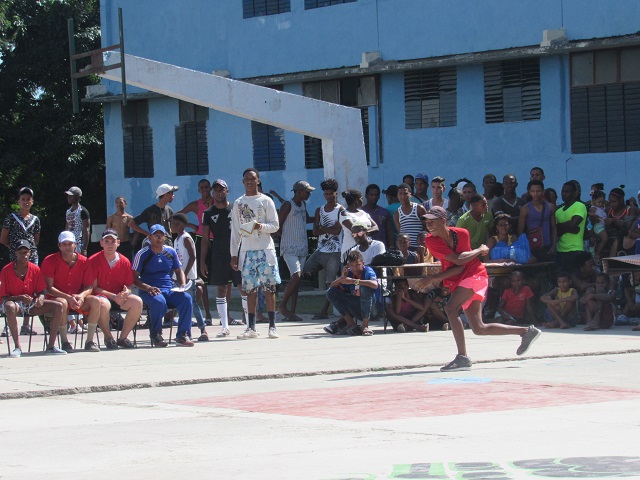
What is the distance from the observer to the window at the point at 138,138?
32656 millimetres

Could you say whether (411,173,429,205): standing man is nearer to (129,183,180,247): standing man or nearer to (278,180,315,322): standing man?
(278,180,315,322): standing man

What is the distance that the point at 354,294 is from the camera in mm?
15766

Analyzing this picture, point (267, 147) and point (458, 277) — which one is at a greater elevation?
point (267, 147)

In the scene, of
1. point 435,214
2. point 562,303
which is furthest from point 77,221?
point 435,214

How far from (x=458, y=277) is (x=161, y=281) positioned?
443 cm

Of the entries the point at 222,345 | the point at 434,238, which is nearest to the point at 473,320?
the point at 434,238

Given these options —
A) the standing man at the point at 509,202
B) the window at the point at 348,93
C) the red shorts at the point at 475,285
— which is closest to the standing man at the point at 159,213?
the standing man at the point at 509,202

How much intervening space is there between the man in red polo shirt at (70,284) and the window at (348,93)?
14009 mm

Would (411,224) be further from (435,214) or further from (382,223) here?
(435,214)

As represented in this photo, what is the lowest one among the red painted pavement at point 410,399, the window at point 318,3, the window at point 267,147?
the red painted pavement at point 410,399

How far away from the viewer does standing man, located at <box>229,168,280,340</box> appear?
15078 mm

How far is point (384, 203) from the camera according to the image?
2667 centimetres

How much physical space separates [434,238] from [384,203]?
14.8 m

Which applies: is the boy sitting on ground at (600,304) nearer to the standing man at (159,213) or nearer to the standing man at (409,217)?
the standing man at (409,217)
